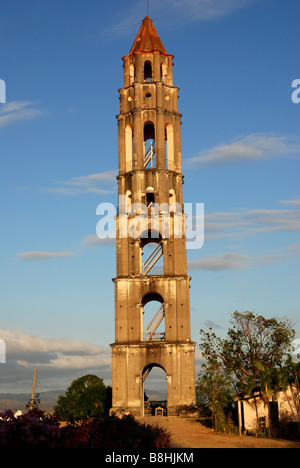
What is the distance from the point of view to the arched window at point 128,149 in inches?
1902

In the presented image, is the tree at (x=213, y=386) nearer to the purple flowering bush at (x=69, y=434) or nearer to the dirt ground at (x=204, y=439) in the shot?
the dirt ground at (x=204, y=439)

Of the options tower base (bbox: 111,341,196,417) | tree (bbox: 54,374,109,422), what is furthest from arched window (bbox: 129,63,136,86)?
tree (bbox: 54,374,109,422)

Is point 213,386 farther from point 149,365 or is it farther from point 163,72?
point 163,72

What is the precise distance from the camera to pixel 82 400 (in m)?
47.8

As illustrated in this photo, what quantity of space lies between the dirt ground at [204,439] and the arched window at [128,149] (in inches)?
729

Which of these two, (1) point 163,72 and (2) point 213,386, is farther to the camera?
(1) point 163,72

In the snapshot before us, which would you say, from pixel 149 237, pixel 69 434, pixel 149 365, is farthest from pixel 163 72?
pixel 69 434

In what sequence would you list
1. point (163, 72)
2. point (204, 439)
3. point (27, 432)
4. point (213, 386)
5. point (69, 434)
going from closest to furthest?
point (27, 432) < point (69, 434) < point (204, 439) < point (213, 386) < point (163, 72)

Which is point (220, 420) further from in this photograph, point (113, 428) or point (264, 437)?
point (113, 428)

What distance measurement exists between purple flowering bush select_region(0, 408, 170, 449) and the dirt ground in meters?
4.30

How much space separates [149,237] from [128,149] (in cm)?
705

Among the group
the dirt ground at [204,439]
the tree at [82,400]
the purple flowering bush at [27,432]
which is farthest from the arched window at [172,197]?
the purple flowering bush at [27,432]

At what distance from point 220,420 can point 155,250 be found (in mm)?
15393
